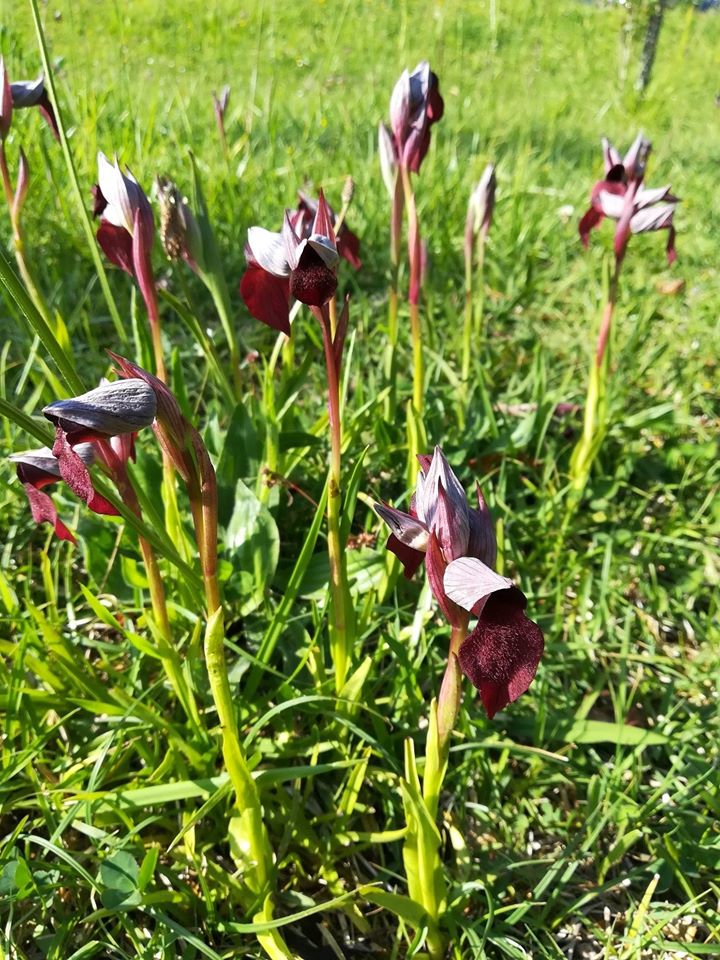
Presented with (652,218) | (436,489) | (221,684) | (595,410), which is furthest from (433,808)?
(652,218)

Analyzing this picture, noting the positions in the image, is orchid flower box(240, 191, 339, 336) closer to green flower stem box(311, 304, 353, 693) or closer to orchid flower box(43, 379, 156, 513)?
green flower stem box(311, 304, 353, 693)

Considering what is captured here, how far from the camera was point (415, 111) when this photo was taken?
1419 mm

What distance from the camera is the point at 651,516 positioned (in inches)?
72.8

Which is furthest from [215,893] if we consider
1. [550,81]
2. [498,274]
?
[550,81]

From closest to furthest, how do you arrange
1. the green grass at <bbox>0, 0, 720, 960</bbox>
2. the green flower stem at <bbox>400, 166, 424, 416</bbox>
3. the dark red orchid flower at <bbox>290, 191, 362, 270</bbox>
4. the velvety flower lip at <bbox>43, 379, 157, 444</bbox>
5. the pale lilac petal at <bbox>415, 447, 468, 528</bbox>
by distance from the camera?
the velvety flower lip at <bbox>43, 379, 157, 444</bbox> < the pale lilac petal at <bbox>415, 447, 468, 528</bbox> < the green grass at <bbox>0, 0, 720, 960</bbox> < the dark red orchid flower at <bbox>290, 191, 362, 270</bbox> < the green flower stem at <bbox>400, 166, 424, 416</bbox>

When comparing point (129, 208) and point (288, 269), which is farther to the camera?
point (129, 208)

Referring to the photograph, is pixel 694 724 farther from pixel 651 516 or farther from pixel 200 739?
pixel 200 739

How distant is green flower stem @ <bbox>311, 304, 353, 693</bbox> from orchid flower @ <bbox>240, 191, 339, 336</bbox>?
0.04 metres

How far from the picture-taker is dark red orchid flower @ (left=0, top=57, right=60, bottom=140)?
1246 millimetres

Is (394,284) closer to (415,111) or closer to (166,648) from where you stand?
(415,111)

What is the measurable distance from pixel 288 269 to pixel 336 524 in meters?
0.35

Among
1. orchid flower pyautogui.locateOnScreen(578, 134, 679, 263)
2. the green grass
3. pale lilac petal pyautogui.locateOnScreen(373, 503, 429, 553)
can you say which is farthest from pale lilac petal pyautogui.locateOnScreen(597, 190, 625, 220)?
pale lilac petal pyautogui.locateOnScreen(373, 503, 429, 553)

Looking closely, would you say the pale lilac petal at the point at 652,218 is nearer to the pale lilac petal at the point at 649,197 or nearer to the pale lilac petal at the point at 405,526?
the pale lilac petal at the point at 649,197

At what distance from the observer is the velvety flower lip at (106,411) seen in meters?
0.67
